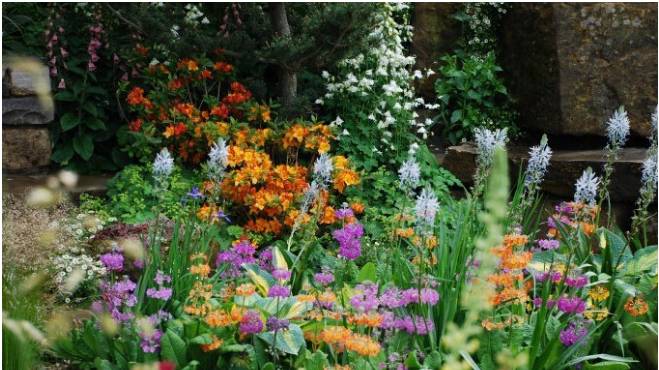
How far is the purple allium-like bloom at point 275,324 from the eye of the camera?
7.72 ft

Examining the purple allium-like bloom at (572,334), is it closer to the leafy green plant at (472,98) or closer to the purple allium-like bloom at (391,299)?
the purple allium-like bloom at (391,299)

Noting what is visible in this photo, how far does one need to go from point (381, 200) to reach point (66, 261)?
2272 millimetres

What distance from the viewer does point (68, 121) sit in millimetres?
5434

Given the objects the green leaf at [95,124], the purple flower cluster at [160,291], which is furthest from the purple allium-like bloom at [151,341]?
the green leaf at [95,124]

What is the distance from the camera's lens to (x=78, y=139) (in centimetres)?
552

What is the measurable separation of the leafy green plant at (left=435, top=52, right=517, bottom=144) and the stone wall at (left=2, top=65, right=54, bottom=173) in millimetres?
2934

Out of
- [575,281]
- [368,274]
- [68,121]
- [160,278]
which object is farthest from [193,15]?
[575,281]

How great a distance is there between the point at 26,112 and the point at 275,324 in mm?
3584

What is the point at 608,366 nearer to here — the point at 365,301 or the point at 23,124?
the point at 365,301

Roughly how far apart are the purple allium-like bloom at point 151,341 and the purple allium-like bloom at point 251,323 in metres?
0.29

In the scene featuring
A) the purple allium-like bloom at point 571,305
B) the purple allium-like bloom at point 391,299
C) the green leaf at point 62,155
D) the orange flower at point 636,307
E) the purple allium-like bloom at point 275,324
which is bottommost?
the orange flower at point 636,307

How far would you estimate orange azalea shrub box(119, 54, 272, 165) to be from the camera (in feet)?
16.7

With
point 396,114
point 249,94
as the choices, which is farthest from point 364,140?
point 249,94

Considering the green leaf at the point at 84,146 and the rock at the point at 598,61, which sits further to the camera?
the rock at the point at 598,61
